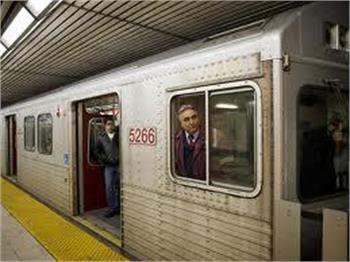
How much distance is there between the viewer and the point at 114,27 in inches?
162

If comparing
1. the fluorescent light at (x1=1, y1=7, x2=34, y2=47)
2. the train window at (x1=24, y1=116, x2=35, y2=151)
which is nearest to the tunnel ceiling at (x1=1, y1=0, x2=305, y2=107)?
the fluorescent light at (x1=1, y1=7, x2=34, y2=47)

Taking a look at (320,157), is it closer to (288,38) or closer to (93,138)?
(288,38)

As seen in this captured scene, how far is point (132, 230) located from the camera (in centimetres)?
479

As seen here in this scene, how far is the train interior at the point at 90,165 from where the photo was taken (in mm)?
6840

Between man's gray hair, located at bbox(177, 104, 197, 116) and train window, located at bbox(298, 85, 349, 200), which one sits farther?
man's gray hair, located at bbox(177, 104, 197, 116)

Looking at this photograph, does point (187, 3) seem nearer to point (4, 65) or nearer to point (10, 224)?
point (4, 65)

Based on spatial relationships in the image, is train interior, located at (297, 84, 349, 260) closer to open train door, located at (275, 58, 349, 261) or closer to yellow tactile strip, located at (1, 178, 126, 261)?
open train door, located at (275, 58, 349, 261)

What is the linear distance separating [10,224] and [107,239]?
2.24 m

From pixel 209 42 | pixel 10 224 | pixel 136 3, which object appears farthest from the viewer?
pixel 10 224

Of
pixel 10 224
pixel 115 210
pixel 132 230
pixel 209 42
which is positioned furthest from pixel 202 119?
pixel 10 224

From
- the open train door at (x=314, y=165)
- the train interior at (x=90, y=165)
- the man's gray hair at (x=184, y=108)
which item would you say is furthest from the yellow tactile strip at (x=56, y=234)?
the open train door at (x=314, y=165)

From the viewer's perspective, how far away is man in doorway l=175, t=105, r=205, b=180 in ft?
11.9

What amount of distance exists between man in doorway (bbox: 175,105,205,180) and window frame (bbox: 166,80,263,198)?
7 centimetres

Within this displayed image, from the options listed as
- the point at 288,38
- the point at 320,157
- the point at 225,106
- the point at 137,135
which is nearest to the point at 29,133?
the point at 137,135
